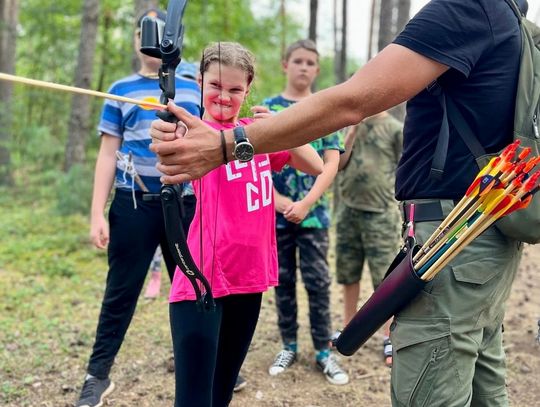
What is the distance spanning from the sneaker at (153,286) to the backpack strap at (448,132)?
3.95 metres

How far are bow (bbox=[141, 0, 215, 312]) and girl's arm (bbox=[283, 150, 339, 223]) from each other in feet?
4.22

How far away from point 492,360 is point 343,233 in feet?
7.45

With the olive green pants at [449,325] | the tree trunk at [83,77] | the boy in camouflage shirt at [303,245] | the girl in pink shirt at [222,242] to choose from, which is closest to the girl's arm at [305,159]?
the girl in pink shirt at [222,242]

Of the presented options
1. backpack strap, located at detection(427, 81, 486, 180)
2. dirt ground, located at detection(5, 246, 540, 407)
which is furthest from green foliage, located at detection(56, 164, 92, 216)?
backpack strap, located at detection(427, 81, 486, 180)

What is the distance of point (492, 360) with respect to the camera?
79.6 inches

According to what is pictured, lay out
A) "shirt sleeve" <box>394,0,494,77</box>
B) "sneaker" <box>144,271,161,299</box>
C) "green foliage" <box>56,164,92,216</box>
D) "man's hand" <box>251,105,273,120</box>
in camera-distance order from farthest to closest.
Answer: "green foliage" <box>56,164,92,216</box>, "sneaker" <box>144,271,161,299</box>, "man's hand" <box>251,105,273,120</box>, "shirt sleeve" <box>394,0,494,77</box>

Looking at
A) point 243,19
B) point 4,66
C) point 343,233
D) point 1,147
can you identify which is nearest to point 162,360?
point 343,233

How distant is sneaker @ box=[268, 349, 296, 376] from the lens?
380 centimetres

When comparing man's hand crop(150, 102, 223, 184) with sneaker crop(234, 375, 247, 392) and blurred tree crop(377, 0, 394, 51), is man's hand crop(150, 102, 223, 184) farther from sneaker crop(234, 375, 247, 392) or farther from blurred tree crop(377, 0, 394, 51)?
blurred tree crop(377, 0, 394, 51)

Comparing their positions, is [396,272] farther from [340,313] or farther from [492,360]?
[340,313]

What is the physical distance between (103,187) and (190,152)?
1623mm

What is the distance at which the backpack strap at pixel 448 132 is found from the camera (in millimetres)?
1773

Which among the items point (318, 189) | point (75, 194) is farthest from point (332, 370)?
point (75, 194)

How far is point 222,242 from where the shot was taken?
2184mm
